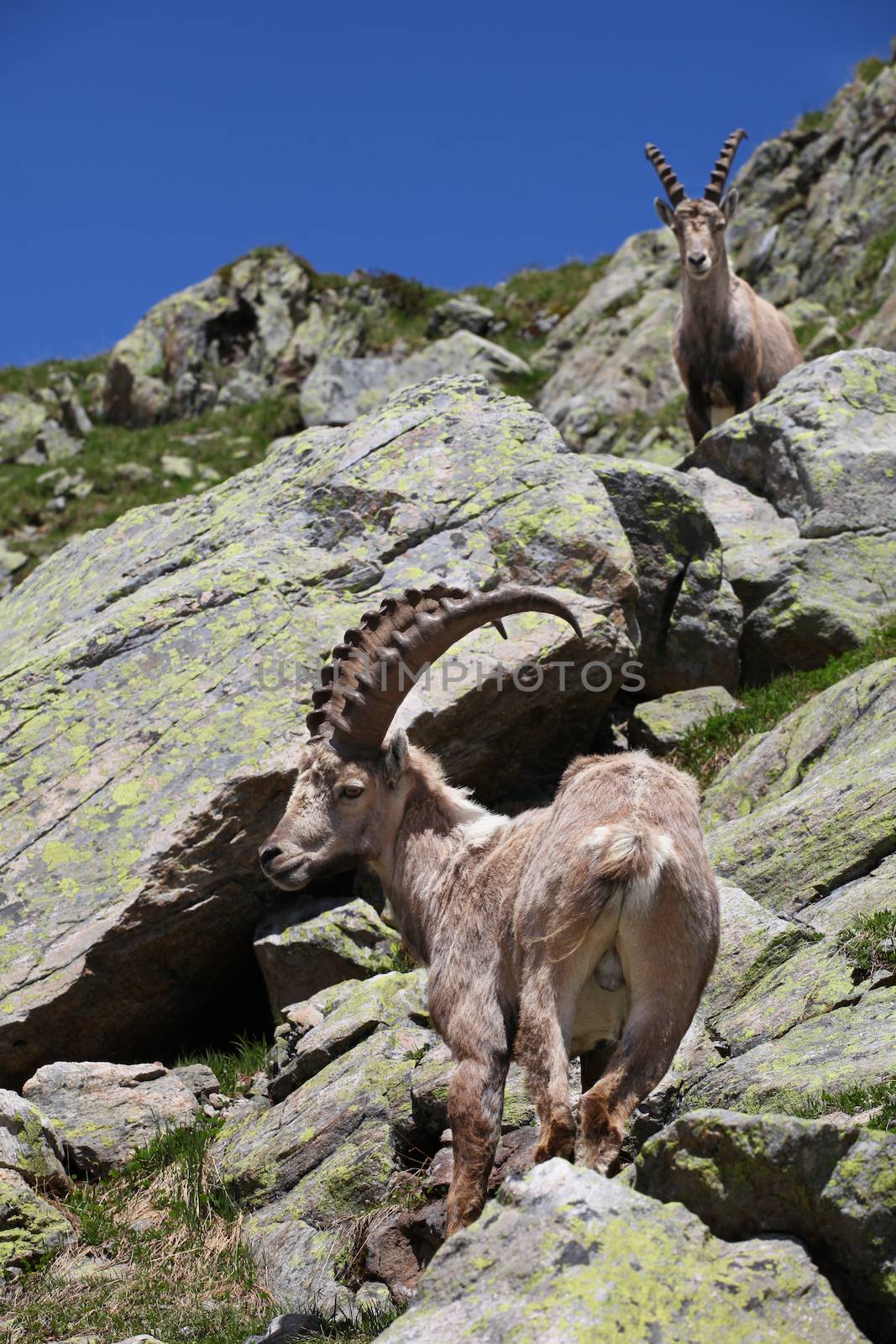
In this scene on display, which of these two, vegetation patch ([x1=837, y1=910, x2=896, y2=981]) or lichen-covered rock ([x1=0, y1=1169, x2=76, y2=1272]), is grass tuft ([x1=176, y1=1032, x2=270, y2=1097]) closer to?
lichen-covered rock ([x1=0, y1=1169, x2=76, y2=1272])

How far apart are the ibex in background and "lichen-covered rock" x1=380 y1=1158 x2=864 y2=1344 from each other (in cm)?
1367

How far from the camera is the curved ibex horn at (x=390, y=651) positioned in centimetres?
738

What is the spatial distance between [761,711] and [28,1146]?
680 cm

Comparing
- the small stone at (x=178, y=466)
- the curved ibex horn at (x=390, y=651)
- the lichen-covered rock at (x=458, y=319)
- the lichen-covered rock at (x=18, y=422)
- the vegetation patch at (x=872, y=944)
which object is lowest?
the vegetation patch at (x=872, y=944)

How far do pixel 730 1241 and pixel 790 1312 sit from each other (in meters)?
0.47

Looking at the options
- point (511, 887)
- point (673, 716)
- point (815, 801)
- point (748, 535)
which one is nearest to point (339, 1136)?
point (511, 887)

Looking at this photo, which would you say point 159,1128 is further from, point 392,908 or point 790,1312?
point 790,1312

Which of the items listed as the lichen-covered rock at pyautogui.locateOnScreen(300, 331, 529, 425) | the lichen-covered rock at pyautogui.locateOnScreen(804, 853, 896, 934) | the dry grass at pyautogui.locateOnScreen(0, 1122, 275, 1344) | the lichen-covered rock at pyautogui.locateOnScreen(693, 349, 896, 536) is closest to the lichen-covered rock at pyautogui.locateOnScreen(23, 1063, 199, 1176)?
the dry grass at pyautogui.locateOnScreen(0, 1122, 275, 1344)

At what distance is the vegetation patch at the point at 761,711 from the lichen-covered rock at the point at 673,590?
2.07 ft

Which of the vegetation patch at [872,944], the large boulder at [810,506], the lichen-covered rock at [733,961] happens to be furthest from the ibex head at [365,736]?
the large boulder at [810,506]

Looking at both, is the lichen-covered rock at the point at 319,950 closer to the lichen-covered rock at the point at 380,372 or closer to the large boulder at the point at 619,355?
the large boulder at the point at 619,355

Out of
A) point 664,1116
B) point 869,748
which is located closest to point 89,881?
point 664,1116

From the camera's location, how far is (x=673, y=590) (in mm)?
12102

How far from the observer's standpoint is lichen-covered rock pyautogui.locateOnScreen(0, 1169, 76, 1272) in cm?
710
